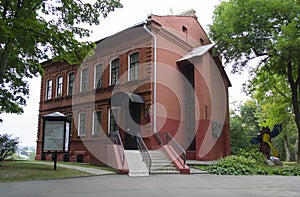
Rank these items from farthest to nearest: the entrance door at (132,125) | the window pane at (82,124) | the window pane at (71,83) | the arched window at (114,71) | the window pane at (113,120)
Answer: the window pane at (71,83) < the window pane at (82,124) < the arched window at (114,71) < the window pane at (113,120) < the entrance door at (132,125)

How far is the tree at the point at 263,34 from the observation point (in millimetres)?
16547

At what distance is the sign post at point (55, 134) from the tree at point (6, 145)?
151 centimetres

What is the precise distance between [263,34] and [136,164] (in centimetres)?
1191

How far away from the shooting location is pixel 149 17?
1688cm

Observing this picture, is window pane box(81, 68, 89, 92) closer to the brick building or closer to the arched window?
the brick building

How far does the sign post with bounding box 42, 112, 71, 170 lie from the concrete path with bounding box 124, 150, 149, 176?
2955 millimetres

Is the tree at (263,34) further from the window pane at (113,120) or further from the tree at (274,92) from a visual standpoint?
the window pane at (113,120)

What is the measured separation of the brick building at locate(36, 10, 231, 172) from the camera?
16125mm

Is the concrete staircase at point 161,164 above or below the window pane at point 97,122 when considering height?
below

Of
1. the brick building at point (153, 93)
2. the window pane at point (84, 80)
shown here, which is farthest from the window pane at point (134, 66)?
the window pane at point (84, 80)

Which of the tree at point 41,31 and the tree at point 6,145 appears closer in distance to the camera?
the tree at point 41,31

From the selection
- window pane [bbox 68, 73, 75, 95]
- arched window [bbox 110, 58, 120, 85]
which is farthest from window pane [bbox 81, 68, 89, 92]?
arched window [bbox 110, 58, 120, 85]

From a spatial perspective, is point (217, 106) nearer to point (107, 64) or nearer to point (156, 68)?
point (156, 68)

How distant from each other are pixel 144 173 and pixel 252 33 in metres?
12.0
